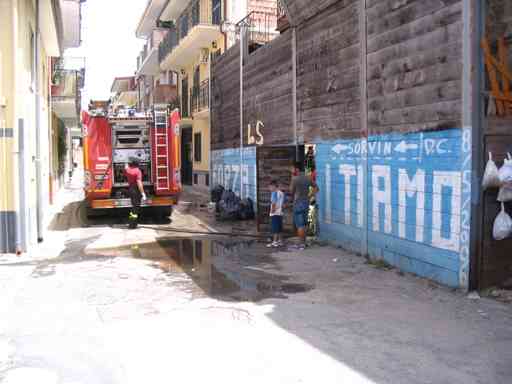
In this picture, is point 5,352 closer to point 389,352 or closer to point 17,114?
point 389,352

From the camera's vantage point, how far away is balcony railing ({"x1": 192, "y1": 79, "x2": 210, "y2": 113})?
83.0ft

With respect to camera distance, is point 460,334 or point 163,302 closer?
point 460,334

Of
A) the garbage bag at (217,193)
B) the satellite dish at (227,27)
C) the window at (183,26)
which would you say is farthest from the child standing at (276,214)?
the window at (183,26)

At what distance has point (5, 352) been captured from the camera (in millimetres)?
4984

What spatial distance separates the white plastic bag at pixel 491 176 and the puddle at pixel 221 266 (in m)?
2.62

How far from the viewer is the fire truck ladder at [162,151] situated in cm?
1501

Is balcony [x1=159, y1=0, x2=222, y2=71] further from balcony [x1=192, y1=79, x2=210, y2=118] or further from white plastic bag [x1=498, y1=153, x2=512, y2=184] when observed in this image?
white plastic bag [x1=498, y1=153, x2=512, y2=184]

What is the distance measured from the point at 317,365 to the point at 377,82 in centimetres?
571

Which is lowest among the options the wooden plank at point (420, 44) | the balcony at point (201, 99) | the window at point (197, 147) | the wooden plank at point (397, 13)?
the window at point (197, 147)

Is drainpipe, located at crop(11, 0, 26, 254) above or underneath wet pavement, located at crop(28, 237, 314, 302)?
above

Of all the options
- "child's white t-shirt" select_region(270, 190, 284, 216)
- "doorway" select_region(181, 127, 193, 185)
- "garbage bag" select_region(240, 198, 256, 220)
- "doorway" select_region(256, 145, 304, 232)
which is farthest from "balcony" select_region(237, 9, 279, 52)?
"doorway" select_region(181, 127, 193, 185)

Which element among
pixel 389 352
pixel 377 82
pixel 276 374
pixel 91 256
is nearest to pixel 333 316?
pixel 389 352

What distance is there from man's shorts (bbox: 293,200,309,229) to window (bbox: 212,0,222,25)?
1466 centimetres

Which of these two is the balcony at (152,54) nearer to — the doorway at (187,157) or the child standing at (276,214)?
the doorway at (187,157)
